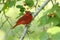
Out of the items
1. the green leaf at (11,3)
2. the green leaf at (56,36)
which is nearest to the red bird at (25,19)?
the green leaf at (11,3)

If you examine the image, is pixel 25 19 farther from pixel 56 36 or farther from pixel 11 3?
pixel 56 36

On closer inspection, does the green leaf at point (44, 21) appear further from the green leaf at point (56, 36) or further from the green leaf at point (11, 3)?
the green leaf at point (11, 3)

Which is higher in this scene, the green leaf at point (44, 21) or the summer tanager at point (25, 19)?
the green leaf at point (44, 21)

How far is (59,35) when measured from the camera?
31.2 inches

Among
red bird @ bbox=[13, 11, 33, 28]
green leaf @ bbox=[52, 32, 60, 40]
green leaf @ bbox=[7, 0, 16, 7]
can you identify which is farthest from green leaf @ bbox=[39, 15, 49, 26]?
red bird @ bbox=[13, 11, 33, 28]

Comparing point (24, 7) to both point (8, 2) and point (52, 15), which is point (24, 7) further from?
point (52, 15)

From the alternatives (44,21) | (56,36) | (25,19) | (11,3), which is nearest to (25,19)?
(25,19)

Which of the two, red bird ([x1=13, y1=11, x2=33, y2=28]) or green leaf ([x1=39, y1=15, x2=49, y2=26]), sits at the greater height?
green leaf ([x1=39, y1=15, x2=49, y2=26])

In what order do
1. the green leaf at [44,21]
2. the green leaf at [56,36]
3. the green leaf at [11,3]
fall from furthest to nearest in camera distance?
the green leaf at [11,3]
the green leaf at [44,21]
the green leaf at [56,36]

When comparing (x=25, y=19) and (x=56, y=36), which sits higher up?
(x=56, y=36)

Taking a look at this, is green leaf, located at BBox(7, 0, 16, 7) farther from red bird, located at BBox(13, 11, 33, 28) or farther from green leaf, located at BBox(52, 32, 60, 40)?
green leaf, located at BBox(52, 32, 60, 40)

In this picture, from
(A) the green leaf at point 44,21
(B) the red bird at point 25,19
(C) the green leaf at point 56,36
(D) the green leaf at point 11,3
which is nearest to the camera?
(C) the green leaf at point 56,36

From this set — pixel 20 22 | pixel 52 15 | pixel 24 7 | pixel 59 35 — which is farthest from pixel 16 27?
pixel 59 35

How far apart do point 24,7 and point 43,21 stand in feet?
2.78
